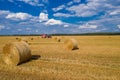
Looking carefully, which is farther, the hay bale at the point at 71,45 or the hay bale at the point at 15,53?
the hay bale at the point at 71,45

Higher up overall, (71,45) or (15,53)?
(15,53)

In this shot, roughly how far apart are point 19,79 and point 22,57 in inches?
151

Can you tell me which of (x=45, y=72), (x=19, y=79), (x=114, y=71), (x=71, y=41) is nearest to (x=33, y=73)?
(x=45, y=72)

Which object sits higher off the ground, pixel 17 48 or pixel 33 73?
pixel 17 48

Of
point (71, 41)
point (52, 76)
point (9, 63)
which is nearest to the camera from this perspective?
point (52, 76)

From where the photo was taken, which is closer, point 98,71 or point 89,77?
point 89,77

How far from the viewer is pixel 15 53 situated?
38.4 feet

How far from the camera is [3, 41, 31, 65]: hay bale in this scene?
455 inches

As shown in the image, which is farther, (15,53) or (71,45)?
(71,45)

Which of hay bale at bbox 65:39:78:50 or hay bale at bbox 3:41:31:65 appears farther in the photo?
hay bale at bbox 65:39:78:50

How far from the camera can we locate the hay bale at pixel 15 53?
37.9ft

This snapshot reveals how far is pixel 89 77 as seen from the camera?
8.41 m

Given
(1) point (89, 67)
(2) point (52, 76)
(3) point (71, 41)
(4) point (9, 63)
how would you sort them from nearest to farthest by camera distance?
1. (2) point (52, 76)
2. (1) point (89, 67)
3. (4) point (9, 63)
4. (3) point (71, 41)

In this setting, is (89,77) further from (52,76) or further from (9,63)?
(9,63)
